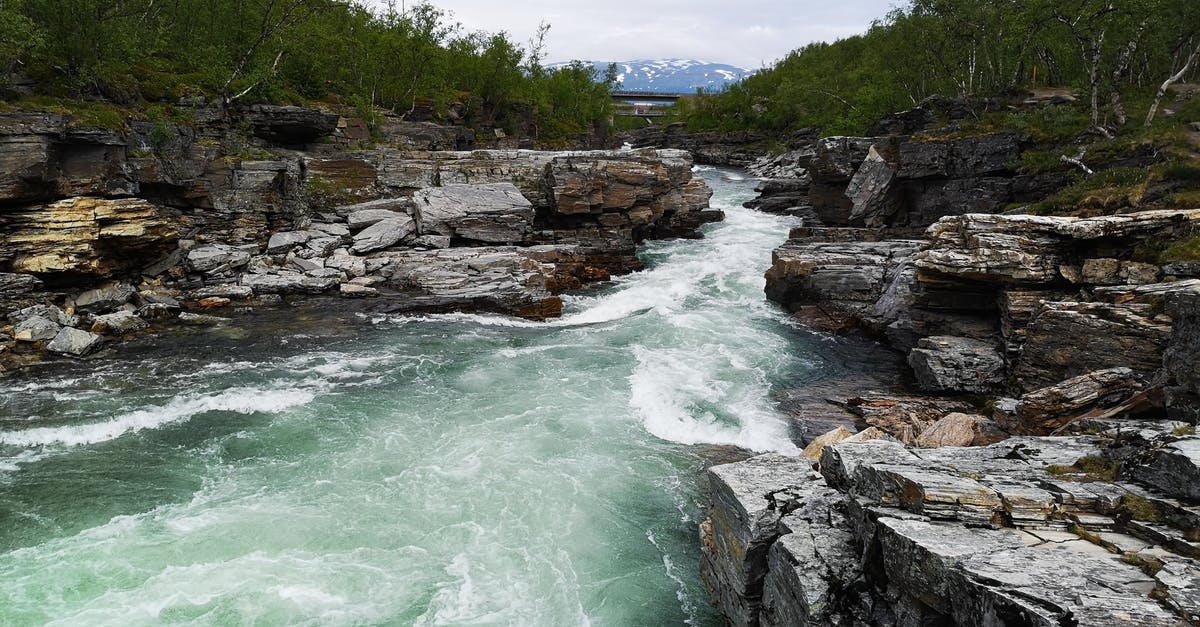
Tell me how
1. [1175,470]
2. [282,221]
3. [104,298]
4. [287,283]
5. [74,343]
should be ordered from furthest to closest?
[282,221]
[287,283]
[104,298]
[74,343]
[1175,470]

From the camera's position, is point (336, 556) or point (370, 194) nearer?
point (336, 556)

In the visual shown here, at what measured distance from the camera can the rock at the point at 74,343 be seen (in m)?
19.0

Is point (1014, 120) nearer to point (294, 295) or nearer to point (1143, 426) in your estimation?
point (1143, 426)

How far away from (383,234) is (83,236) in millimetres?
10815

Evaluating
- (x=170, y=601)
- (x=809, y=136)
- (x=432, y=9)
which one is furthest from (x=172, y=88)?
(x=809, y=136)

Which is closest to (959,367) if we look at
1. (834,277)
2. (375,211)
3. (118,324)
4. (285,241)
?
(834,277)

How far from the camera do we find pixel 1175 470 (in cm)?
722

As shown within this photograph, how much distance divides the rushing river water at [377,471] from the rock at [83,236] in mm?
4227

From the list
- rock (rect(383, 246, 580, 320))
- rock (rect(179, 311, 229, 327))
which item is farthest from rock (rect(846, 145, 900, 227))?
rock (rect(179, 311, 229, 327))

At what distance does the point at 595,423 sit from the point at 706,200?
28004mm

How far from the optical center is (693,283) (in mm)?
30547

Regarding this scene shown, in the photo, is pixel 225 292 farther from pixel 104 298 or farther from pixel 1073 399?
pixel 1073 399

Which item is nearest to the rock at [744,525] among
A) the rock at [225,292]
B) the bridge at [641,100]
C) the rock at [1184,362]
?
the rock at [1184,362]

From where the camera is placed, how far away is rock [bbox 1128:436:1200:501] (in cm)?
696
